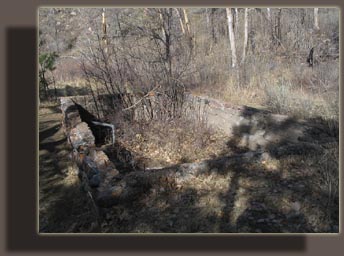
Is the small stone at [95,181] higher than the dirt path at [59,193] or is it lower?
higher

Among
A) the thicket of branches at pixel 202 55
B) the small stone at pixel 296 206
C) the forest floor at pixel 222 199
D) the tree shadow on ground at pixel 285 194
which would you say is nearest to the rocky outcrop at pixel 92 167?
the forest floor at pixel 222 199

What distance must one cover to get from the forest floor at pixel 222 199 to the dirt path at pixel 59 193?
0.01 meters

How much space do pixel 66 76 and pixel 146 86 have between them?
846 cm

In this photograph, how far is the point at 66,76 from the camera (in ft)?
52.7

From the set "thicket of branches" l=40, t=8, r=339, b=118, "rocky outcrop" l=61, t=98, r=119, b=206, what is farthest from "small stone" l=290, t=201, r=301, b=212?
"thicket of branches" l=40, t=8, r=339, b=118

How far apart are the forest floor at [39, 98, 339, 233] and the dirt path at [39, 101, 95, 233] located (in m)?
0.01

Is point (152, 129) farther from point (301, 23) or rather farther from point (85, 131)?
point (301, 23)

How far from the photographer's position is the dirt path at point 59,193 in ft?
16.9

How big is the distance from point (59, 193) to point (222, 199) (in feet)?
9.02

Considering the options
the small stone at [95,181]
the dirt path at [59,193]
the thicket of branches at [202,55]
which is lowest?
the dirt path at [59,193]

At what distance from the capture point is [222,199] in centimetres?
457

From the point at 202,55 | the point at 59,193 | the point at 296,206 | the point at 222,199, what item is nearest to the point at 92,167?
the point at 59,193

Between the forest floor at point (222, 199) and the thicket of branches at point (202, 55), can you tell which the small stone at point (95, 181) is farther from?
the thicket of branches at point (202, 55)

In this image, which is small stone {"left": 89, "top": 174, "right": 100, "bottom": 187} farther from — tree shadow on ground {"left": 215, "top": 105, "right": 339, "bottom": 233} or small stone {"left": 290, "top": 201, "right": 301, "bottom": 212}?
small stone {"left": 290, "top": 201, "right": 301, "bottom": 212}
